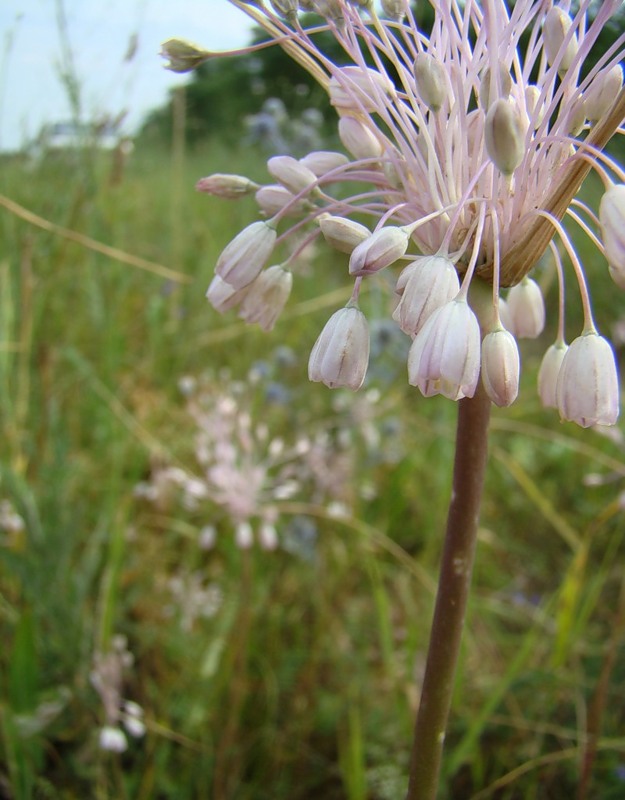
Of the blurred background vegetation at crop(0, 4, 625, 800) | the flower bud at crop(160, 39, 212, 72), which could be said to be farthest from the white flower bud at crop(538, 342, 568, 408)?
the blurred background vegetation at crop(0, 4, 625, 800)

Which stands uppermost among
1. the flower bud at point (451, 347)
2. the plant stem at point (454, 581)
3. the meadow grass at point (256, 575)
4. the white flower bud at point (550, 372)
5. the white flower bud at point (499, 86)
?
the white flower bud at point (499, 86)

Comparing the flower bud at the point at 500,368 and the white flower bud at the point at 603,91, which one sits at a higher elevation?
the white flower bud at the point at 603,91

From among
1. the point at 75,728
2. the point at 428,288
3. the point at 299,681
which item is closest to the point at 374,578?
the point at 299,681

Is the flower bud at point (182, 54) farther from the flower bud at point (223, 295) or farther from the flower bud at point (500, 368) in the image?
the flower bud at point (500, 368)

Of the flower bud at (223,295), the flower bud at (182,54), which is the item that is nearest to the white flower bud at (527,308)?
Answer: the flower bud at (223,295)

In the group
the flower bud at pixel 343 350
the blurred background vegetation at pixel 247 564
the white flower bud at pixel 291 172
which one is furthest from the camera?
the blurred background vegetation at pixel 247 564

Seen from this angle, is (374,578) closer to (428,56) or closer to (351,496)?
(351,496)

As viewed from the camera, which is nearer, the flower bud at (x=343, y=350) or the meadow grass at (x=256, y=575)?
the flower bud at (x=343, y=350)

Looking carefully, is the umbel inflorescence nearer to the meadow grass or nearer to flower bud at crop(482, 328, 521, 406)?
flower bud at crop(482, 328, 521, 406)
